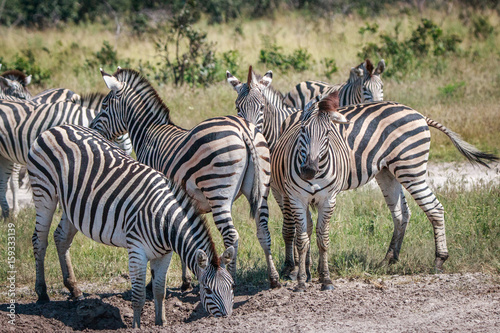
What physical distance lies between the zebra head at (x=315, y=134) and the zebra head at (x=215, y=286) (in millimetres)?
1200

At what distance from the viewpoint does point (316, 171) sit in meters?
5.24

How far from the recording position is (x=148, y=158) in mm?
6453

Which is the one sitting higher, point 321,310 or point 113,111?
point 113,111

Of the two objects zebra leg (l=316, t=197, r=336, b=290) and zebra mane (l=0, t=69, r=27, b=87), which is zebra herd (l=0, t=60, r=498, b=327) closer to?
zebra leg (l=316, t=197, r=336, b=290)

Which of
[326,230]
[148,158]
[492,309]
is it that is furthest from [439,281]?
[148,158]

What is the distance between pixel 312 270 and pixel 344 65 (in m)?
10.2

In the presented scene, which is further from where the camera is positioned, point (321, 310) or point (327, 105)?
point (327, 105)

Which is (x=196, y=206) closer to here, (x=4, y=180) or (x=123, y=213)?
(x=123, y=213)

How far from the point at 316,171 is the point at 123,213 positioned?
1.78 m

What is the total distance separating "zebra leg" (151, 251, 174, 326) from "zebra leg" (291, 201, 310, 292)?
50.0 inches

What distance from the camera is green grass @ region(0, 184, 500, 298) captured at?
20.4ft

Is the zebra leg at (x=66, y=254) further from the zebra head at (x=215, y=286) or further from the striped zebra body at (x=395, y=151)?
the striped zebra body at (x=395, y=151)

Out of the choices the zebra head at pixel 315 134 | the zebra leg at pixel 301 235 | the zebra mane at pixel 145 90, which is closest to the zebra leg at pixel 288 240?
the zebra leg at pixel 301 235

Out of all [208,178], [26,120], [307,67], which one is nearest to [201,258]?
[208,178]
